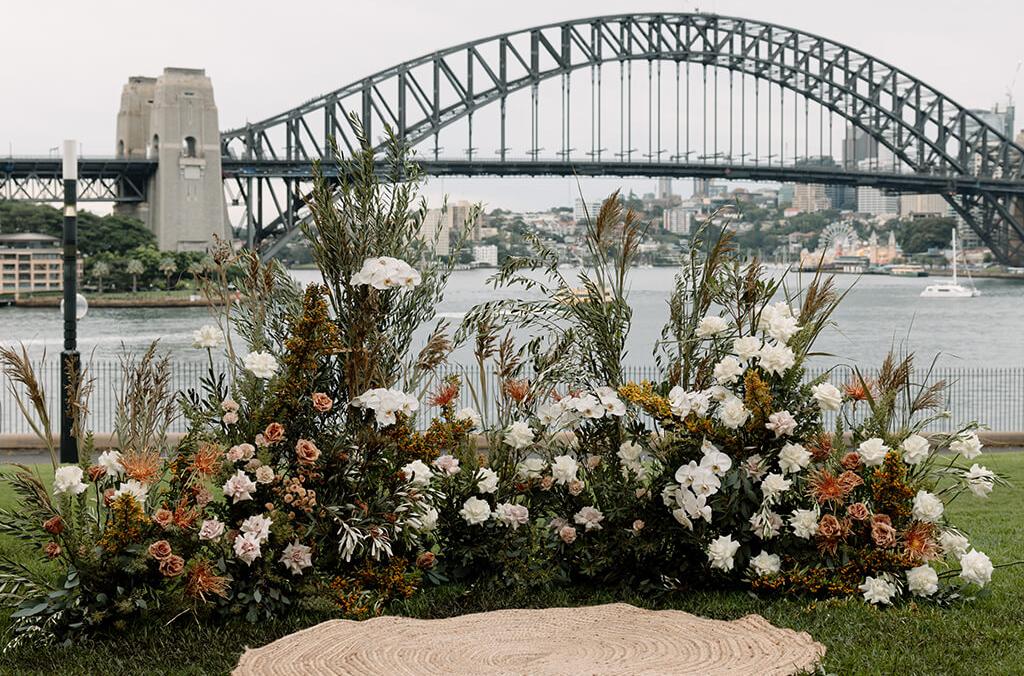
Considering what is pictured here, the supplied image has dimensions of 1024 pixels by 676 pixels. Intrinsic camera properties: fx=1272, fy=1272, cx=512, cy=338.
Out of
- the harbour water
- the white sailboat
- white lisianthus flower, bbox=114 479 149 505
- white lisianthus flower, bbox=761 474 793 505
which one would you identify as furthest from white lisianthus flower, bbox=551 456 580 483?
the white sailboat

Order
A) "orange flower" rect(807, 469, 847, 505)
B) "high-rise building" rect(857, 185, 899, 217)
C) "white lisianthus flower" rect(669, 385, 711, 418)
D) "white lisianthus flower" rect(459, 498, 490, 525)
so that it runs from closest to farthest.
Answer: "orange flower" rect(807, 469, 847, 505), "white lisianthus flower" rect(669, 385, 711, 418), "white lisianthus flower" rect(459, 498, 490, 525), "high-rise building" rect(857, 185, 899, 217)

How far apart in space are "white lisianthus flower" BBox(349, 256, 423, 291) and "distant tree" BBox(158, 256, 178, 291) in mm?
46706

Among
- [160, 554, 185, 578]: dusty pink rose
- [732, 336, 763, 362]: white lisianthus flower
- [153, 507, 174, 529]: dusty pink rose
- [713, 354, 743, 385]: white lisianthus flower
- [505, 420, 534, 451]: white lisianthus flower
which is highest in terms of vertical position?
[732, 336, 763, 362]: white lisianthus flower

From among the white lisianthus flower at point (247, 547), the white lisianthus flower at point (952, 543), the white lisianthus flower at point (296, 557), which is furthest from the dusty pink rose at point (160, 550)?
the white lisianthus flower at point (952, 543)

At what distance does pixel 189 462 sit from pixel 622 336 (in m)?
2.18

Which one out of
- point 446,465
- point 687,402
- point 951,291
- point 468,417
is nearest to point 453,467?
point 446,465

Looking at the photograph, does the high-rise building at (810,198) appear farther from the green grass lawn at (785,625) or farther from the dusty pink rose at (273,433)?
the dusty pink rose at (273,433)

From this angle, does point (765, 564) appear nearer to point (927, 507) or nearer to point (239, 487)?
point (927, 507)

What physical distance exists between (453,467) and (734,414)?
1297 millimetres

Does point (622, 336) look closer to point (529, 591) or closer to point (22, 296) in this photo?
point (529, 591)

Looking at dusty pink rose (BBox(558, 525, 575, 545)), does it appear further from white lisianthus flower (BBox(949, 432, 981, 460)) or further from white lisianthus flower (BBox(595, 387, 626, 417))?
white lisianthus flower (BBox(949, 432, 981, 460))

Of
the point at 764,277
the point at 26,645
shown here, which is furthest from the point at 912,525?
the point at 26,645

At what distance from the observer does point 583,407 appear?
5.93m

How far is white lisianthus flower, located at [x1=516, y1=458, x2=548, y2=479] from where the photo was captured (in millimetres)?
5980
